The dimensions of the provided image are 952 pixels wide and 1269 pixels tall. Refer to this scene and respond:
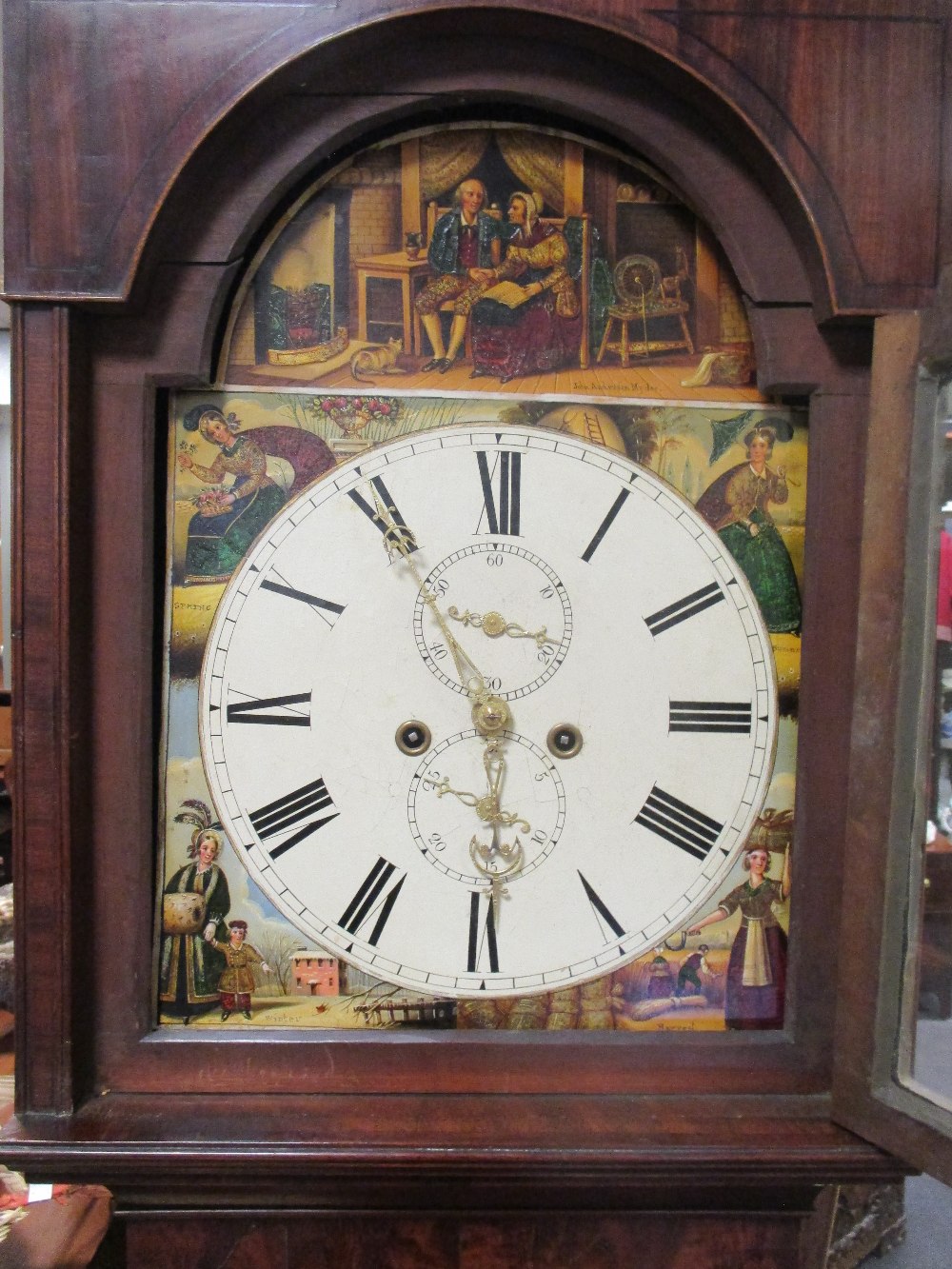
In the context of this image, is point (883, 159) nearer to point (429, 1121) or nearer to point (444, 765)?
point (444, 765)

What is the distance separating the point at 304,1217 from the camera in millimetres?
1042

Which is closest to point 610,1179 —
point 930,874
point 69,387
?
point 930,874

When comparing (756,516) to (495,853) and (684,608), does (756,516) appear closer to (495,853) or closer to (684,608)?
(684,608)

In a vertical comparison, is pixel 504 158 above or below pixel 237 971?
above

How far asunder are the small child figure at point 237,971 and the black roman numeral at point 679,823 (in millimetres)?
431

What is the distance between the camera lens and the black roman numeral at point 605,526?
1.08 metres

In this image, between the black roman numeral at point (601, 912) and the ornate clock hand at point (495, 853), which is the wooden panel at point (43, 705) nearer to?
the ornate clock hand at point (495, 853)

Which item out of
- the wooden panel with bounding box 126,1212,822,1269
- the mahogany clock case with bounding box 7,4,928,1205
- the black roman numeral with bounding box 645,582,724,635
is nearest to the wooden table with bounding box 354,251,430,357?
the mahogany clock case with bounding box 7,4,928,1205

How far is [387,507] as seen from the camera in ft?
3.53

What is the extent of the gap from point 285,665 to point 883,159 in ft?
2.56

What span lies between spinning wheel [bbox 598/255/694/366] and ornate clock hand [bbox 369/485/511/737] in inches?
11.2

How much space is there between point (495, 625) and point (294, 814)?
0.29 meters

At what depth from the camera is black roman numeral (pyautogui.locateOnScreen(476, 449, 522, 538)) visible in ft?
3.53

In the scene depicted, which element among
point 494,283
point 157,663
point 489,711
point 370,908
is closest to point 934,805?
point 489,711
